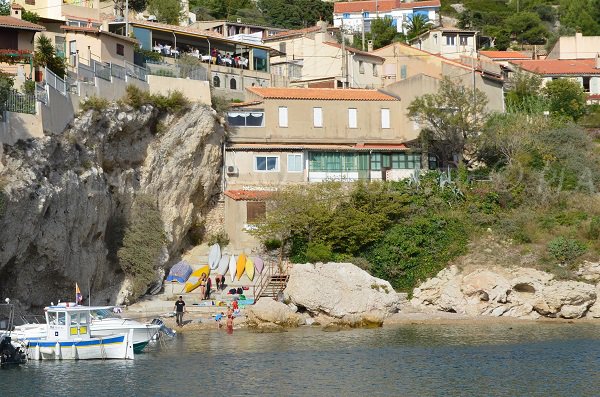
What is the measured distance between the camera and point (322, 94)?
212 ft

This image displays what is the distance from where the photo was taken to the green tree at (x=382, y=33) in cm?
9462

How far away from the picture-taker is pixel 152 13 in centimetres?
8838

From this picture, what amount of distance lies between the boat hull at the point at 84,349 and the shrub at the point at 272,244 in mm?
16024

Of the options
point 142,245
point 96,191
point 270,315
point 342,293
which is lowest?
point 270,315

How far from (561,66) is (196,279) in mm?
39851

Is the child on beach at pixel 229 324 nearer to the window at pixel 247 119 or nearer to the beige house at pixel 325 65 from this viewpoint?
the window at pixel 247 119

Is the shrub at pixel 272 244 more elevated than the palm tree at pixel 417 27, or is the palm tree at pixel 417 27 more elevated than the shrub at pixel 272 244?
the palm tree at pixel 417 27

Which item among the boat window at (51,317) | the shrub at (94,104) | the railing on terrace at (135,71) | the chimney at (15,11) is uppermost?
the chimney at (15,11)

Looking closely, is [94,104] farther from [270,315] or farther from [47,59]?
[270,315]

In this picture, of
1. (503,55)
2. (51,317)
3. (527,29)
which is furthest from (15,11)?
(527,29)

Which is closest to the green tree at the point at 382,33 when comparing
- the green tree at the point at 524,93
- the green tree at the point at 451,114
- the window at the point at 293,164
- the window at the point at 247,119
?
the green tree at the point at 524,93

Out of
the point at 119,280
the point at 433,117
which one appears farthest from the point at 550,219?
the point at 119,280

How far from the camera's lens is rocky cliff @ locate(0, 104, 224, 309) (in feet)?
142

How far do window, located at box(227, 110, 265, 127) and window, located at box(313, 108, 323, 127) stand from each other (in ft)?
9.72
